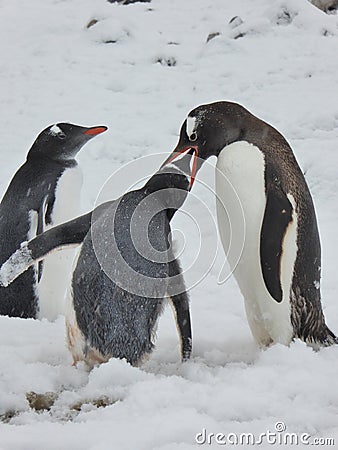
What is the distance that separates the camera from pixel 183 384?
1.87 metres

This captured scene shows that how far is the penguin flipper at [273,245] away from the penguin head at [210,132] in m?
0.33

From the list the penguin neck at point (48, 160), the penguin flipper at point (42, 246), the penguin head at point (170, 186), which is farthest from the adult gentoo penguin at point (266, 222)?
the penguin neck at point (48, 160)

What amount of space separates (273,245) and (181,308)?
0.38 metres

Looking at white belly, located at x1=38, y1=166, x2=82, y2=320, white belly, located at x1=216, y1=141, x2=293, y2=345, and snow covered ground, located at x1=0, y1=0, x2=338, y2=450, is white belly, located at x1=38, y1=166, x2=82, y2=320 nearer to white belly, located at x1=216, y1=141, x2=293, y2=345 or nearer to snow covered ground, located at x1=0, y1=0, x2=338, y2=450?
snow covered ground, located at x1=0, y1=0, x2=338, y2=450

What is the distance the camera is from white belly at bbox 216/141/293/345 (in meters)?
2.26

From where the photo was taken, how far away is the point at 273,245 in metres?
2.18

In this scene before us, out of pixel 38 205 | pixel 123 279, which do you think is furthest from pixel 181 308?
pixel 38 205

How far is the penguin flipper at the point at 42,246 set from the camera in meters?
2.10

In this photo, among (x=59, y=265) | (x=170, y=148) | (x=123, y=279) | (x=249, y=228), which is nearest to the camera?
(x=123, y=279)

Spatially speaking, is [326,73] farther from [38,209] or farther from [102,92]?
[38,209]

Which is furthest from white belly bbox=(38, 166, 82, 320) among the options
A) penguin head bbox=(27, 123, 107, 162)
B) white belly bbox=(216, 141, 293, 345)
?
white belly bbox=(216, 141, 293, 345)

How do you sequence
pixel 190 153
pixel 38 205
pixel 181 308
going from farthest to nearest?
pixel 38 205 < pixel 190 153 < pixel 181 308

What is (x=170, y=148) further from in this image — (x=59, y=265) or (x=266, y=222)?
(x=266, y=222)

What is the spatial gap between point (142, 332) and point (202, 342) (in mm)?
462
